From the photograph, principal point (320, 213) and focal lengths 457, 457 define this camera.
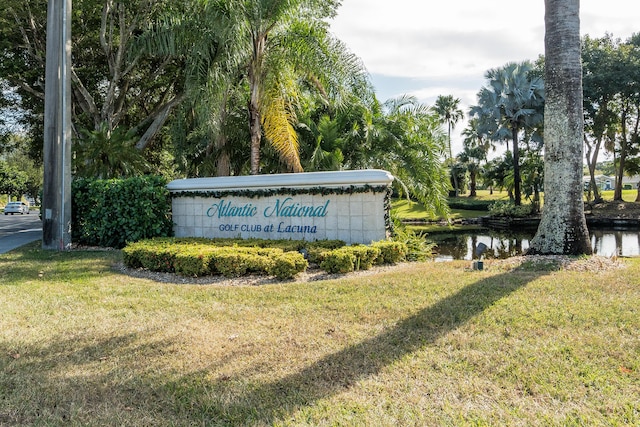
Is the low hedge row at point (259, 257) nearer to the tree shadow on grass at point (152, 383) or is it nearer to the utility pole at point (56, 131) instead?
the tree shadow on grass at point (152, 383)

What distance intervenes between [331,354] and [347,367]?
32 cm

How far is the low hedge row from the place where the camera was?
8016 mm

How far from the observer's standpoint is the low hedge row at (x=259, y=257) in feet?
26.3

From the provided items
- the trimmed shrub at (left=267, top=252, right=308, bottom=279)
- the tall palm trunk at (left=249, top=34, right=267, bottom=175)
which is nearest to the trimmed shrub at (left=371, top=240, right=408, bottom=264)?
the trimmed shrub at (left=267, top=252, right=308, bottom=279)

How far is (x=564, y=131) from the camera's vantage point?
8.51m

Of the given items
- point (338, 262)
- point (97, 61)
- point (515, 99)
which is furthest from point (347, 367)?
point (515, 99)

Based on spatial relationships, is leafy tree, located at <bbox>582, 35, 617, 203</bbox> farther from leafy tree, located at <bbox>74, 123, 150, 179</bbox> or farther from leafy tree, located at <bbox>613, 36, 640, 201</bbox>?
leafy tree, located at <bbox>74, 123, 150, 179</bbox>

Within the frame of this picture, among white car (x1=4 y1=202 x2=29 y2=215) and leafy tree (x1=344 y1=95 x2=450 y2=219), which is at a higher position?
leafy tree (x1=344 y1=95 x2=450 y2=219)

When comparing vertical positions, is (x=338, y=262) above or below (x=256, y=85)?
below

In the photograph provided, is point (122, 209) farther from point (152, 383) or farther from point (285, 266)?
point (152, 383)

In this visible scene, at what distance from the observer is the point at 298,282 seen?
755 cm

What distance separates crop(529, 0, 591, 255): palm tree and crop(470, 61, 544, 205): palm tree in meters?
22.4

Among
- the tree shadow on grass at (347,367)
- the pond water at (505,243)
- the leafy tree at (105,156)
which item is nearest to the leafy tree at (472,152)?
the pond water at (505,243)

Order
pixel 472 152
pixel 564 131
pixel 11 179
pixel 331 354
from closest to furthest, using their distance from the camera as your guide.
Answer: pixel 331 354
pixel 564 131
pixel 472 152
pixel 11 179
